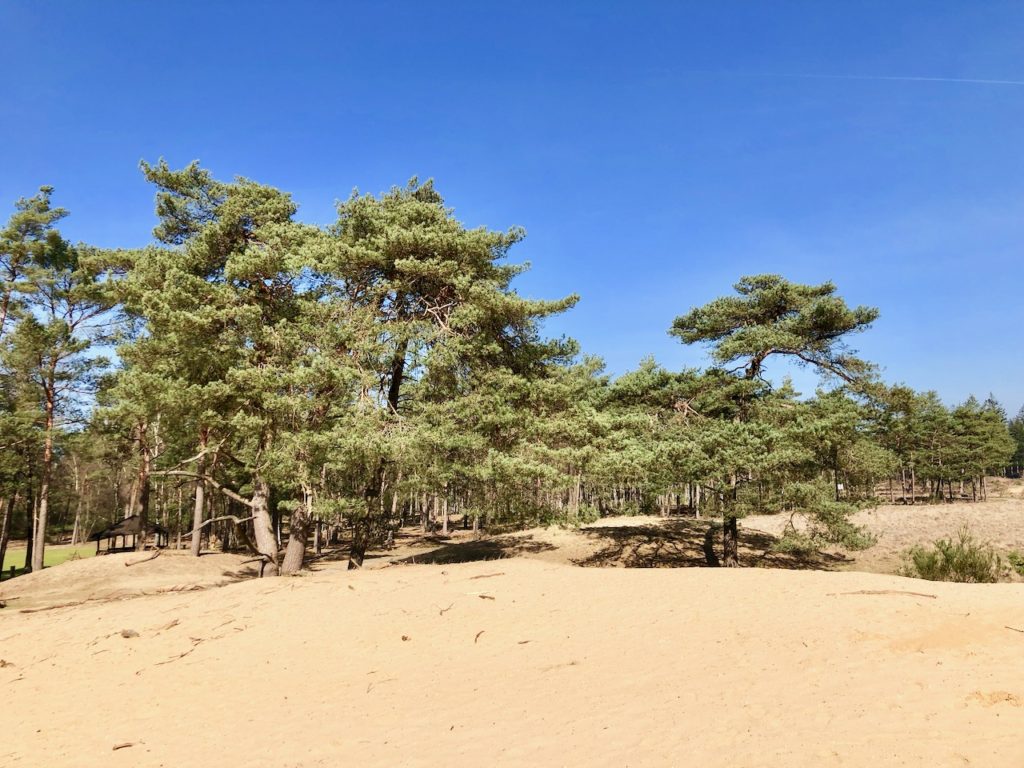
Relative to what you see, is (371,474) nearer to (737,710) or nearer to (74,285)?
(737,710)

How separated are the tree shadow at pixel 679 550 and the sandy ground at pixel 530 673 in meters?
9.76

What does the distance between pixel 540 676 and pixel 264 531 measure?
1270 cm

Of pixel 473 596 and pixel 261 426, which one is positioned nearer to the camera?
pixel 473 596

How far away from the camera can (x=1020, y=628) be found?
6941mm

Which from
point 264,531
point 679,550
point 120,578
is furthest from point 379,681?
point 120,578

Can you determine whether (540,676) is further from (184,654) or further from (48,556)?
(48,556)

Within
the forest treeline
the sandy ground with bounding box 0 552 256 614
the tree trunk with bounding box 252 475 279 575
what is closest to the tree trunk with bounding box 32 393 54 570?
the sandy ground with bounding box 0 552 256 614

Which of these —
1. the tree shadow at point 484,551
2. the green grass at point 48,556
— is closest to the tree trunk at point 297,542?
the tree shadow at point 484,551

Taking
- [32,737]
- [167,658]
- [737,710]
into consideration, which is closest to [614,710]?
[737,710]

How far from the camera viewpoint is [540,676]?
7.00 metres

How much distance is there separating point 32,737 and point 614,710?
6.89 meters

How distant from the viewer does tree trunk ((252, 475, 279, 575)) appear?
654 inches

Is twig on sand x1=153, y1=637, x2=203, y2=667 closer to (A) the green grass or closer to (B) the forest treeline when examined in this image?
(B) the forest treeline

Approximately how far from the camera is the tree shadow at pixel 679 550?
70.4ft
